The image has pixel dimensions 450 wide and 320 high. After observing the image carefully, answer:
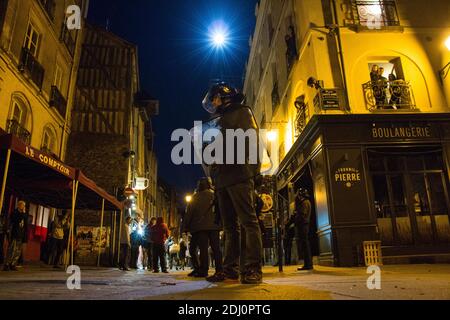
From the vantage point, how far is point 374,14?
1141 centimetres

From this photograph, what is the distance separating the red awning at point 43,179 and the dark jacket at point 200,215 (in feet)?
11.6

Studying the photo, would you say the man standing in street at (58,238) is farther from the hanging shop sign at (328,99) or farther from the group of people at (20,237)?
the hanging shop sign at (328,99)

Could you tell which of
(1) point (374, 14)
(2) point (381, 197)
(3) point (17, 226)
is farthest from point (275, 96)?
(3) point (17, 226)

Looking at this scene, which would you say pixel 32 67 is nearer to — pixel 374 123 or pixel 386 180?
pixel 374 123

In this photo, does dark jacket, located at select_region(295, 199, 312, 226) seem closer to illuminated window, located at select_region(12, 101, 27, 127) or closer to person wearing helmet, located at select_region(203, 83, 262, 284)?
person wearing helmet, located at select_region(203, 83, 262, 284)

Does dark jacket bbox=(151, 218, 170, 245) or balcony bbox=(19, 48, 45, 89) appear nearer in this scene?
dark jacket bbox=(151, 218, 170, 245)

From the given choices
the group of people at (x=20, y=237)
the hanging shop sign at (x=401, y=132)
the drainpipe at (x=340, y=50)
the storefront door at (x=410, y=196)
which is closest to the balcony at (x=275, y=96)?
the drainpipe at (x=340, y=50)

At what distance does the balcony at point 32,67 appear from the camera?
1163 centimetres

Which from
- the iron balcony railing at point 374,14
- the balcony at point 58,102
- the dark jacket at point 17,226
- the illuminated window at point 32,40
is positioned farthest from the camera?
the balcony at point 58,102

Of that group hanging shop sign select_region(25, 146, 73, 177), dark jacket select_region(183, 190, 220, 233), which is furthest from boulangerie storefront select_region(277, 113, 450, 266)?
hanging shop sign select_region(25, 146, 73, 177)

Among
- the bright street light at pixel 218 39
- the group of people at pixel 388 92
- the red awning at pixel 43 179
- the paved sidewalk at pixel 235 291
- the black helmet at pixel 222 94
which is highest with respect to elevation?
the bright street light at pixel 218 39

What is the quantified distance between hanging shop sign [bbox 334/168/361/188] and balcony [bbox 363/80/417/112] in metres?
2.27

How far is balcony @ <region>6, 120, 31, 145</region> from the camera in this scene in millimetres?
10891

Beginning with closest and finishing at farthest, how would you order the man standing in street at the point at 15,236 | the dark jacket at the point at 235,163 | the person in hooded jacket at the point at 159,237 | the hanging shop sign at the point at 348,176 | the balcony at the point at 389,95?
the dark jacket at the point at 235,163 < the man standing in street at the point at 15,236 < the hanging shop sign at the point at 348,176 < the person in hooded jacket at the point at 159,237 < the balcony at the point at 389,95
